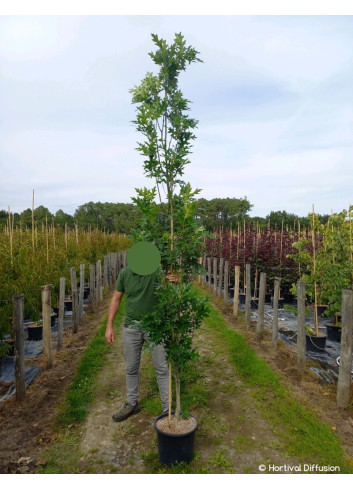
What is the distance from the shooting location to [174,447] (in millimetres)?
3373

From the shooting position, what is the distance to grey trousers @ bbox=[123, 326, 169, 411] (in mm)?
4188

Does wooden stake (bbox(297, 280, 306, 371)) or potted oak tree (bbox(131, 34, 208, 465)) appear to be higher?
potted oak tree (bbox(131, 34, 208, 465))

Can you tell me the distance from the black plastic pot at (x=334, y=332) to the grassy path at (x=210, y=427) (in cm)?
259

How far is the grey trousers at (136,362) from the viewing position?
4188 millimetres

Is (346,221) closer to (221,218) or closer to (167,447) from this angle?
(167,447)

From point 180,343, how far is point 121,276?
4.12ft

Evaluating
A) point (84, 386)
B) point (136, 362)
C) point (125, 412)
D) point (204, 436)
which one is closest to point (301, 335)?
point (204, 436)

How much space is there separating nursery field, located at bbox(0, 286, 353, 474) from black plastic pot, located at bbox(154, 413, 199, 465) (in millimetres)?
69

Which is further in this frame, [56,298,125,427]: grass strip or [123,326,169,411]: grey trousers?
[56,298,125,427]: grass strip

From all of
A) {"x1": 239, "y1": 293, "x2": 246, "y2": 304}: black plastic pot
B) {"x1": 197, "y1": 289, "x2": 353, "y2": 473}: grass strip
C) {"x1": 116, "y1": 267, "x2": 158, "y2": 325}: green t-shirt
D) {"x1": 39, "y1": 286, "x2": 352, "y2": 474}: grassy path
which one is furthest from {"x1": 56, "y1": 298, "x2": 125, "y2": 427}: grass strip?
{"x1": 239, "y1": 293, "x2": 246, "y2": 304}: black plastic pot

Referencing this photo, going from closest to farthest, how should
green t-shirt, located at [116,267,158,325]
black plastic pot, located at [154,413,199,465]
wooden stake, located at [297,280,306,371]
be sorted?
black plastic pot, located at [154,413,199,465], green t-shirt, located at [116,267,158,325], wooden stake, located at [297,280,306,371]

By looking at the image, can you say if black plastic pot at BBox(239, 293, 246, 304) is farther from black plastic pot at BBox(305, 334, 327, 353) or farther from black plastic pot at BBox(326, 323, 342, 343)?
black plastic pot at BBox(305, 334, 327, 353)

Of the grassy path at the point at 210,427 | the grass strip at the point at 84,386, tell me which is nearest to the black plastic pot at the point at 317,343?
the grassy path at the point at 210,427

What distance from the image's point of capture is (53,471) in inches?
133
